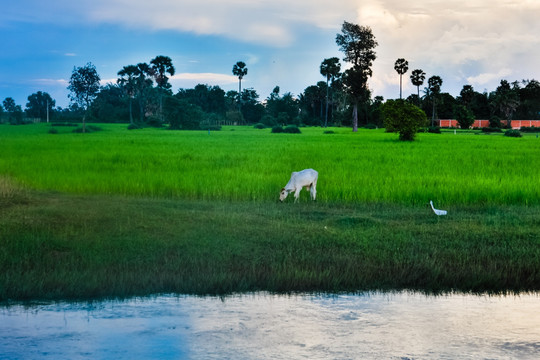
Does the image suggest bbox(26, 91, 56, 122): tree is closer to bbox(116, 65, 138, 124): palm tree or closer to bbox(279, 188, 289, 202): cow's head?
bbox(116, 65, 138, 124): palm tree

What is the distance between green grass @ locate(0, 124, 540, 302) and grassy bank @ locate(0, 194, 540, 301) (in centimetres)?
2

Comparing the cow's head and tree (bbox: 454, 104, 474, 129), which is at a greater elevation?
tree (bbox: 454, 104, 474, 129)

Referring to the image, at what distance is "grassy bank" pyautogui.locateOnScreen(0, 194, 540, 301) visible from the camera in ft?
23.0

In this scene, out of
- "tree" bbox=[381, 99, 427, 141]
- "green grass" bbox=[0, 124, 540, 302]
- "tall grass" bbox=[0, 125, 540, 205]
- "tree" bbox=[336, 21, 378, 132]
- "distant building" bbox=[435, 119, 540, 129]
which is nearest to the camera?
"green grass" bbox=[0, 124, 540, 302]

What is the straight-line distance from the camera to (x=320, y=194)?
14.3 m

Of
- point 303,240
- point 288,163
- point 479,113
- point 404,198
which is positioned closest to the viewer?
point 303,240

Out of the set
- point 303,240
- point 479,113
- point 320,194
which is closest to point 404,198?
point 320,194

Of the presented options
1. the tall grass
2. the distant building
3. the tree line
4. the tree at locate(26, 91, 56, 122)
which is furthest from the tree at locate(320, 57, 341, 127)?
the tall grass

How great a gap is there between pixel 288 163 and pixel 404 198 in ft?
28.3

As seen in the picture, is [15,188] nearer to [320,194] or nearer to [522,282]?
[320,194]

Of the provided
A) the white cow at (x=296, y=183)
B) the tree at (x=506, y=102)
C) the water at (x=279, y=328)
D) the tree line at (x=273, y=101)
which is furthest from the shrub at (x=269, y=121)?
the water at (x=279, y=328)

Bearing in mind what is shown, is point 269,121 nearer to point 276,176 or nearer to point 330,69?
point 330,69

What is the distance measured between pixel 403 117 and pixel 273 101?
200 ft

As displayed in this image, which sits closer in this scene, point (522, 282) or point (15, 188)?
point (522, 282)
